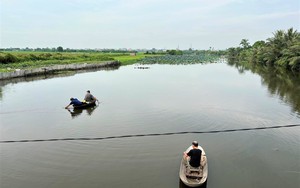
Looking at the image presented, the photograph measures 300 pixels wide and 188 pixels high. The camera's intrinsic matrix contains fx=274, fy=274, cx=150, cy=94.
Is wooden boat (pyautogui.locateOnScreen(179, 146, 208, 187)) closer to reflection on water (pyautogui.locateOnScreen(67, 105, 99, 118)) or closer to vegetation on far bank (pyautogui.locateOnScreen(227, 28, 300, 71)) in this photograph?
reflection on water (pyautogui.locateOnScreen(67, 105, 99, 118))

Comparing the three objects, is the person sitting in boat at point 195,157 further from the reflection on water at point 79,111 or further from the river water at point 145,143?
the reflection on water at point 79,111

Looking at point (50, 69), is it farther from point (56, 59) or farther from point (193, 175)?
point (193, 175)

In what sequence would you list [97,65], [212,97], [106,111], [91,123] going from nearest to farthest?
[91,123], [106,111], [212,97], [97,65]

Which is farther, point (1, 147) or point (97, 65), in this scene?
point (97, 65)

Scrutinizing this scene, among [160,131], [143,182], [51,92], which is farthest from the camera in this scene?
[51,92]

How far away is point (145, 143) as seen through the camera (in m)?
11.8

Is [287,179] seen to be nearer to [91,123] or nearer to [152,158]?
[152,158]

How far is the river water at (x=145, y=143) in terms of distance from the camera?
29.1 feet

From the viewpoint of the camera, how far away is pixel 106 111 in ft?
57.1

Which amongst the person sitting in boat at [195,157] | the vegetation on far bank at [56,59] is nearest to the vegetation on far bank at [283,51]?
the vegetation on far bank at [56,59]

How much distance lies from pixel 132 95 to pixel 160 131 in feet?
32.4

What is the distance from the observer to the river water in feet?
29.1

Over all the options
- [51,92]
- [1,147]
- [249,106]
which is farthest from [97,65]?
[1,147]

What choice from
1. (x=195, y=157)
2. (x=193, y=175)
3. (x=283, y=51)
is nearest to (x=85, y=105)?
(x=195, y=157)
